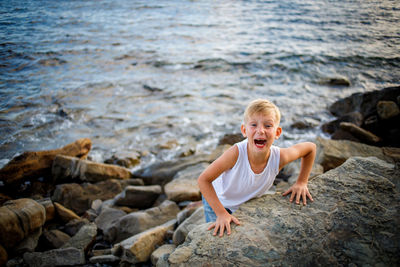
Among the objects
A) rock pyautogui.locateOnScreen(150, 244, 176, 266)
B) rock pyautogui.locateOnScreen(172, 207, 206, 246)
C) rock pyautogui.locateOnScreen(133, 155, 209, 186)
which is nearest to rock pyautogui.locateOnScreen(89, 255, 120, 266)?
rock pyautogui.locateOnScreen(150, 244, 176, 266)

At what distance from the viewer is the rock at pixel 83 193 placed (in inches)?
149

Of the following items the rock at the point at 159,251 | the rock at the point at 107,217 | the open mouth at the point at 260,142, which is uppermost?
the open mouth at the point at 260,142

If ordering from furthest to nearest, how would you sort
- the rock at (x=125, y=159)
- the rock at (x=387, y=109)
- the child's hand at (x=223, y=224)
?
the rock at (x=387, y=109), the rock at (x=125, y=159), the child's hand at (x=223, y=224)

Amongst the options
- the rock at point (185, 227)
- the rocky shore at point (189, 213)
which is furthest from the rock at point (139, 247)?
the rock at point (185, 227)

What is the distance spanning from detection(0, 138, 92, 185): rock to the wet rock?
0.18 meters

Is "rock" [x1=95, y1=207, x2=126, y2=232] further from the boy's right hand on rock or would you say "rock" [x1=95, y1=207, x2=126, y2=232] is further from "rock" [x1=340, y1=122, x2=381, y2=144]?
"rock" [x1=340, y1=122, x2=381, y2=144]

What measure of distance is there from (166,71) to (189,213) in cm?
660

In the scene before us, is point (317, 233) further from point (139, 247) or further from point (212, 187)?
point (139, 247)

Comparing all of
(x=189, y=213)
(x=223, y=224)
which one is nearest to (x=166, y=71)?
(x=189, y=213)

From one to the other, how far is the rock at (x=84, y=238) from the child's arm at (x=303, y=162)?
225 centimetres

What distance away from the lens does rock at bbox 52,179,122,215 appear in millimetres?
3775

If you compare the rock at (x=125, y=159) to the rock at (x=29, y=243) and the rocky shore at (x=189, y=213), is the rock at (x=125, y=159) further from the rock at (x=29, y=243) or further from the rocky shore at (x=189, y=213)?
the rock at (x=29, y=243)

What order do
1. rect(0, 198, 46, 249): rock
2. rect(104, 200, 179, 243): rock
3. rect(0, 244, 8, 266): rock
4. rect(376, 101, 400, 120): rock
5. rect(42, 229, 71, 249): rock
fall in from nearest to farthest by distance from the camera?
1. rect(0, 244, 8, 266): rock
2. rect(0, 198, 46, 249): rock
3. rect(42, 229, 71, 249): rock
4. rect(104, 200, 179, 243): rock
5. rect(376, 101, 400, 120): rock

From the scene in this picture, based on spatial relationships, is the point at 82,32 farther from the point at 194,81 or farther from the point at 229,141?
the point at 229,141
